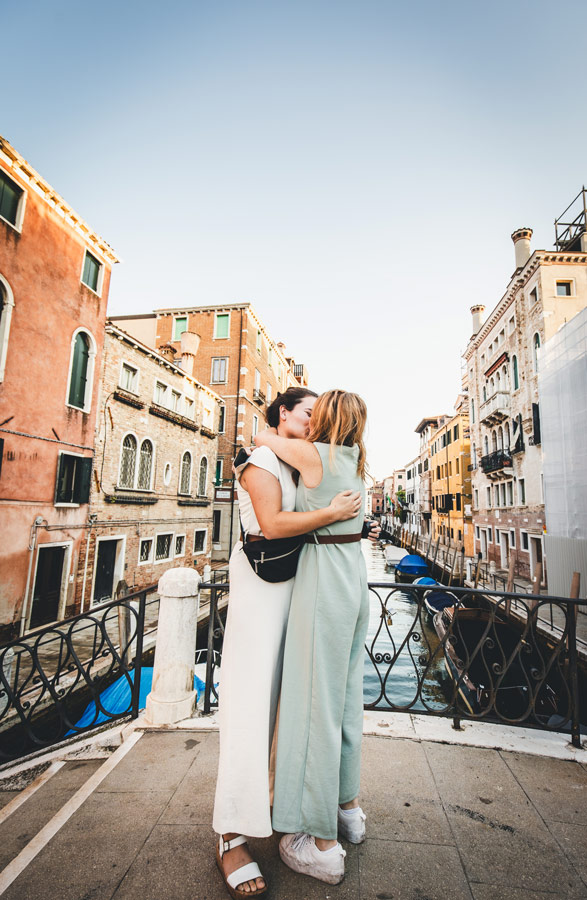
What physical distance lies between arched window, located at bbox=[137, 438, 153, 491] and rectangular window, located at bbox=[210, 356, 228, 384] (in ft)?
31.6

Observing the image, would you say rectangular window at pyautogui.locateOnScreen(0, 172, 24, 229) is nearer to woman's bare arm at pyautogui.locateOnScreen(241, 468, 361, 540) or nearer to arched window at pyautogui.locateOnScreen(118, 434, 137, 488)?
arched window at pyautogui.locateOnScreen(118, 434, 137, 488)

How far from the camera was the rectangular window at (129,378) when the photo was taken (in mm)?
14469

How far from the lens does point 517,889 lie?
4.94ft

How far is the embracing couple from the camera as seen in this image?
5.16 ft

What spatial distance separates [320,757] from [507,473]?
74.0ft

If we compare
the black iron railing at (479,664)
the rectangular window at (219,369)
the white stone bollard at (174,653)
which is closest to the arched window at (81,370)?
the black iron railing at (479,664)

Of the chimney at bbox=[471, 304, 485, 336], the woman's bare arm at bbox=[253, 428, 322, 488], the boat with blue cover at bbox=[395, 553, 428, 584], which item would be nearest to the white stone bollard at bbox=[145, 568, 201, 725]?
the woman's bare arm at bbox=[253, 428, 322, 488]

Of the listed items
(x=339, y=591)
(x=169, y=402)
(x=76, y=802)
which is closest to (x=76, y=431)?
(x=169, y=402)

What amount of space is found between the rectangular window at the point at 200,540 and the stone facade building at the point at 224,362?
2.25m

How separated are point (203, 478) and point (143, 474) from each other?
5.10m

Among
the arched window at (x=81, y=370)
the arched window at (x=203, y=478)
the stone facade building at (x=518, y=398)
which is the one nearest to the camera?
the arched window at (x=81, y=370)

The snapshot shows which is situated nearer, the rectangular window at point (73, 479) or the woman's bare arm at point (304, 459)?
the woman's bare arm at point (304, 459)

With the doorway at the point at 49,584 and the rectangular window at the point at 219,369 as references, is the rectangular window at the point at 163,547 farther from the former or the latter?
the rectangular window at the point at 219,369

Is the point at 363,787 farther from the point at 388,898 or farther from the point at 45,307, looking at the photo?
the point at 45,307
